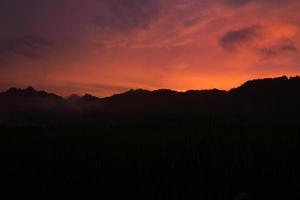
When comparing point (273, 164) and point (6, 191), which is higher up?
point (273, 164)

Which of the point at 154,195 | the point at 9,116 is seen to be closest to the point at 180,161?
the point at 154,195

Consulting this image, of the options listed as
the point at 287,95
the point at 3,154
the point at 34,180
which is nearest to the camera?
the point at 34,180

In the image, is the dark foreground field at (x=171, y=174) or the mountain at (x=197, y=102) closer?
the dark foreground field at (x=171, y=174)

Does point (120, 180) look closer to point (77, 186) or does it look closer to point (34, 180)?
point (77, 186)

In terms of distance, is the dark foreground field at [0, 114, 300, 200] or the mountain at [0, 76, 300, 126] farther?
the mountain at [0, 76, 300, 126]

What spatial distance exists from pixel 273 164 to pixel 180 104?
115 metres

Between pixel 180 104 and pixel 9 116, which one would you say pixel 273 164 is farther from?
pixel 9 116

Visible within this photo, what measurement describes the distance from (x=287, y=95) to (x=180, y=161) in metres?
95.0

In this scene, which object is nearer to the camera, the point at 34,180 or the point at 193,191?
the point at 193,191

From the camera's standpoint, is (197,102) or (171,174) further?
(197,102)

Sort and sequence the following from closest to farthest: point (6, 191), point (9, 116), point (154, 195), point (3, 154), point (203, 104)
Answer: point (154, 195), point (6, 191), point (3, 154), point (203, 104), point (9, 116)

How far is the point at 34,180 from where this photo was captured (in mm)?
7672

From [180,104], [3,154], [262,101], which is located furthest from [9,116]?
[3,154]

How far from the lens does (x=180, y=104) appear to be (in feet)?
401
